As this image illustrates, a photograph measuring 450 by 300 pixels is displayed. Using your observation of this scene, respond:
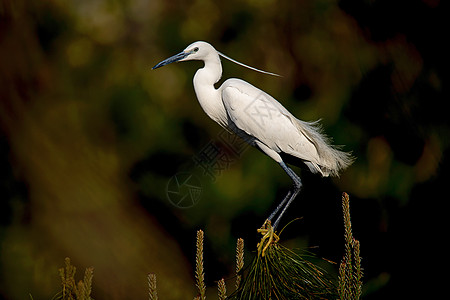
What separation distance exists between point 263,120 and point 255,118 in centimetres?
3

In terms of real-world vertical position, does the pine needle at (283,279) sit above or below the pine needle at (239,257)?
below

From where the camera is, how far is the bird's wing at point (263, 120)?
1.44 meters

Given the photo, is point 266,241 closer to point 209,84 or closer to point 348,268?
point 348,268

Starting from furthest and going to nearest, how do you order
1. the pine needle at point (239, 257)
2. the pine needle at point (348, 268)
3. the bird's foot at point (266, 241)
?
the bird's foot at point (266, 241) < the pine needle at point (239, 257) < the pine needle at point (348, 268)

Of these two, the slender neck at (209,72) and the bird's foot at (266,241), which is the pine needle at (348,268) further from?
the slender neck at (209,72)

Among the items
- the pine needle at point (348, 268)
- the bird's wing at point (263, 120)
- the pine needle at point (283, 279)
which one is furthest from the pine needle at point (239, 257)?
the bird's wing at point (263, 120)

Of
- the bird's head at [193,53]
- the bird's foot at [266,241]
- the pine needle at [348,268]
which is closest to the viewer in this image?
the pine needle at [348,268]

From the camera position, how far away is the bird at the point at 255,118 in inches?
56.6

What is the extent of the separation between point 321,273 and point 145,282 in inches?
58.2

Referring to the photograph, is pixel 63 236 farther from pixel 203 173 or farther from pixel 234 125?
pixel 234 125

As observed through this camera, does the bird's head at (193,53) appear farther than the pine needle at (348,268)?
Yes

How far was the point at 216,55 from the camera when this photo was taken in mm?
1452

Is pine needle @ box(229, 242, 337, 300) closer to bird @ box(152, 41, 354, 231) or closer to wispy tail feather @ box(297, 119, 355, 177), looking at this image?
bird @ box(152, 41, 354, 231)

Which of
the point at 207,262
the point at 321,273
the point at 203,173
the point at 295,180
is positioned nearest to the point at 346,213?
the point at 321,273
